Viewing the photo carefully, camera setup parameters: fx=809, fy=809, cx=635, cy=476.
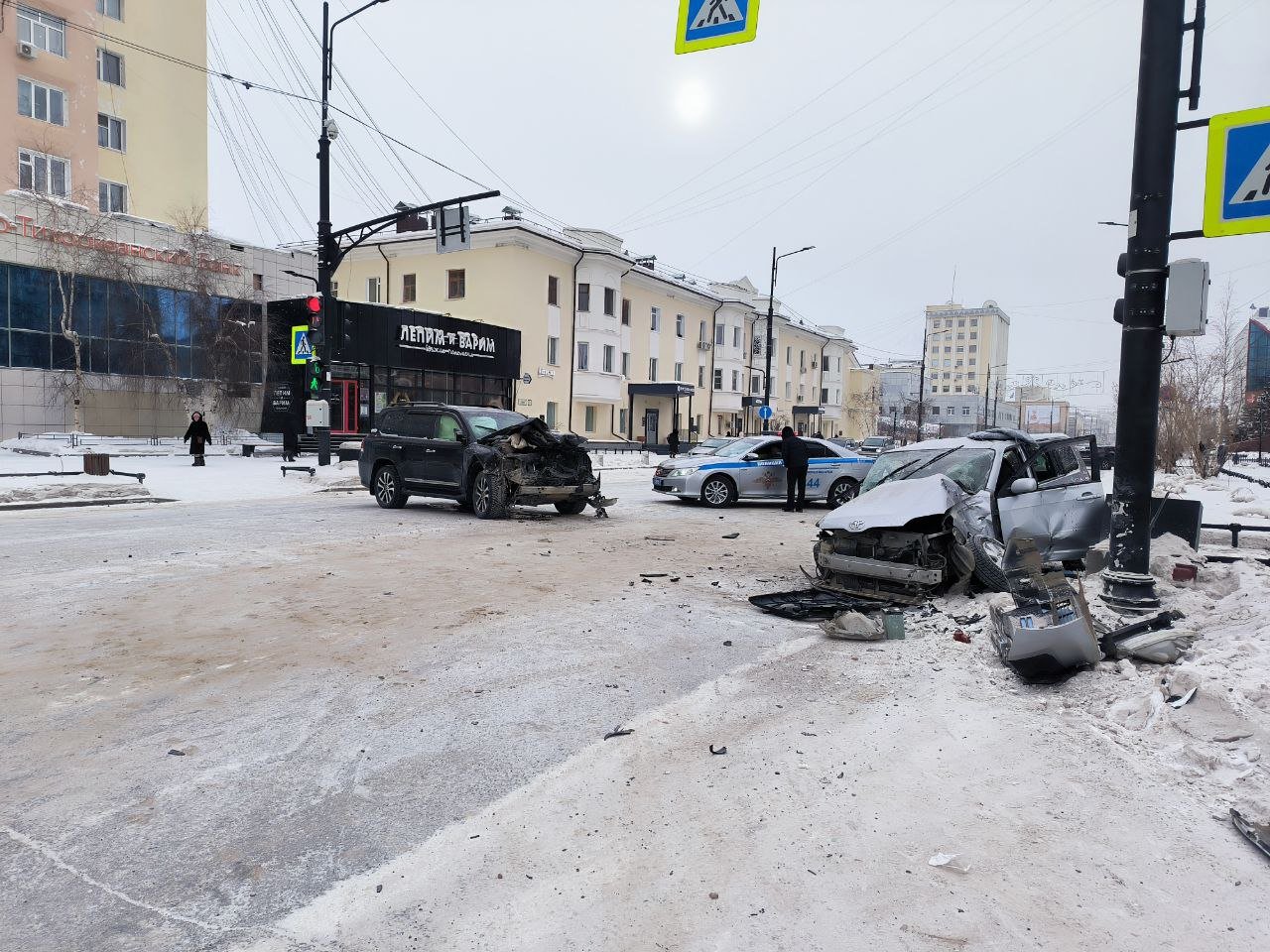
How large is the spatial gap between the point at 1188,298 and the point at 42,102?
39489mm

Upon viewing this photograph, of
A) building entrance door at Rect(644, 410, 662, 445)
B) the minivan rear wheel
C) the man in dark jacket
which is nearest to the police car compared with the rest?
the man in dark jacket

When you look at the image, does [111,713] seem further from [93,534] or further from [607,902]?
[93,534]

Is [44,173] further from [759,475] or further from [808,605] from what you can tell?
[808,605]

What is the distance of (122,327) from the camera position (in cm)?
2948

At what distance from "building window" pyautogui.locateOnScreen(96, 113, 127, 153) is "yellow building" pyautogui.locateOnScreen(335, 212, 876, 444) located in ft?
37.8

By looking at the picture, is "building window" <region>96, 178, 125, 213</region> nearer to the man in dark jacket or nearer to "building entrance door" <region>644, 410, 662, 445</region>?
"building entrance door" <region>644, 410, 662, 445</region>

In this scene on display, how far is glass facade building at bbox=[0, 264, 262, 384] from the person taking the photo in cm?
2717

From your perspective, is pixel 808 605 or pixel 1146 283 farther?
pixel 808 605

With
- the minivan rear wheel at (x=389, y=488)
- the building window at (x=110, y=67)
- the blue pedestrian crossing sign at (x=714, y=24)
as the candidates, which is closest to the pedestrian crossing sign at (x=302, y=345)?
the minivan rear wheel at (x=389, y=488)

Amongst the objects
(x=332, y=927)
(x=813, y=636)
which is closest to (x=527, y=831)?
(x=332, y=927)

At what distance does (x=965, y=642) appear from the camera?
5.93m

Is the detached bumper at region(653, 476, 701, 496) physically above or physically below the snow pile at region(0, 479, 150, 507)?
above

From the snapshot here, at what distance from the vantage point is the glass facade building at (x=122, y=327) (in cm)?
2717

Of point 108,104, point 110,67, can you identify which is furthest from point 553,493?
point 110,67
